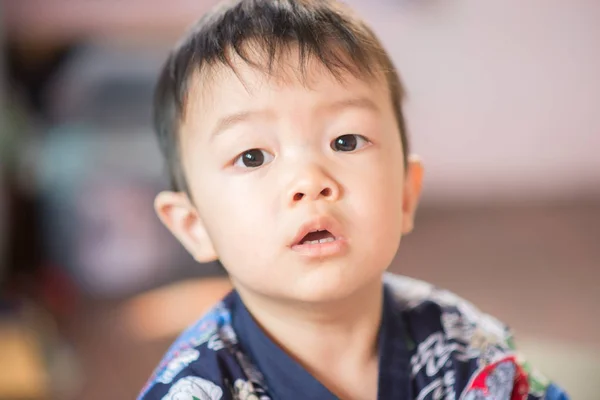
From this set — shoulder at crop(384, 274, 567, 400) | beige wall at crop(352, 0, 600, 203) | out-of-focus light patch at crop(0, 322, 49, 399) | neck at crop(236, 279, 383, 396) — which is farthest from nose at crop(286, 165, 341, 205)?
beige wall at crop(352, 0, 600, 203)

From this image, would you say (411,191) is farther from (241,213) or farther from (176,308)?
(176,308)

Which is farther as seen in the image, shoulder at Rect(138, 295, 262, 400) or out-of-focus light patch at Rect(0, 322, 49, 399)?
out-of-focus light patch at Rect(0, 322, 49, 399)

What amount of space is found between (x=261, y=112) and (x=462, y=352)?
333mm

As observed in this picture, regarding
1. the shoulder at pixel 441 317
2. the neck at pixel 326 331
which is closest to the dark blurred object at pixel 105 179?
the shoulder at pixel 441 317

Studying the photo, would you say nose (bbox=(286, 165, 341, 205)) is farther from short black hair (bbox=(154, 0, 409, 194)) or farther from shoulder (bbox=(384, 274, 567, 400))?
shoulder (bbox=(384, 274, 567, 400))

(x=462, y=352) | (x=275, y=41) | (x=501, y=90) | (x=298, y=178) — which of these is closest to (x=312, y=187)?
(x=298, y=178)

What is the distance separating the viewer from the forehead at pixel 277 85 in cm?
70

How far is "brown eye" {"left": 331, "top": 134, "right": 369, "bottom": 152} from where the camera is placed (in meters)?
0.72

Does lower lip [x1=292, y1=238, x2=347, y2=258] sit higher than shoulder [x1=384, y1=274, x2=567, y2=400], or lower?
higher

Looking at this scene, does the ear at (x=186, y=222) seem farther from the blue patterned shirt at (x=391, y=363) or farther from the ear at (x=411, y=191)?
the ear at (x=411, y=191)

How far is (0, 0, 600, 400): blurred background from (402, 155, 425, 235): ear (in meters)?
0.75

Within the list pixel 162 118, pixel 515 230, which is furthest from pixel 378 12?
pixel 162 118

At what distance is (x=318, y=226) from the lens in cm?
68

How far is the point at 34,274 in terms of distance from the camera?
245 cm
